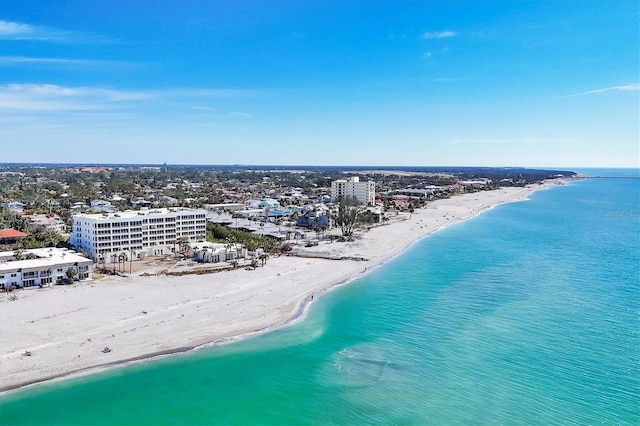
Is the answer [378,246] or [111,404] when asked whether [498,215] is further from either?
[111,404]

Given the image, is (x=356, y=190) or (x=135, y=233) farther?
(x=356, y=190)

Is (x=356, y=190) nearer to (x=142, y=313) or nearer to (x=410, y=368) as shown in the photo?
(x=142, y=313)

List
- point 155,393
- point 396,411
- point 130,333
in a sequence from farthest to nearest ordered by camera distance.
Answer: point 130,333, point 155,393, point 396,411


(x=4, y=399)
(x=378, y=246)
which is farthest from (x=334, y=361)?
(x=378, y=246)

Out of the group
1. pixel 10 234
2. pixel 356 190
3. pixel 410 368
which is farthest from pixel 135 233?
pixel 356 190

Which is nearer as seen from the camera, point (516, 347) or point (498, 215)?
point (516, 347)

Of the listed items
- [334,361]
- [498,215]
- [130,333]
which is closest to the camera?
[334,361]
